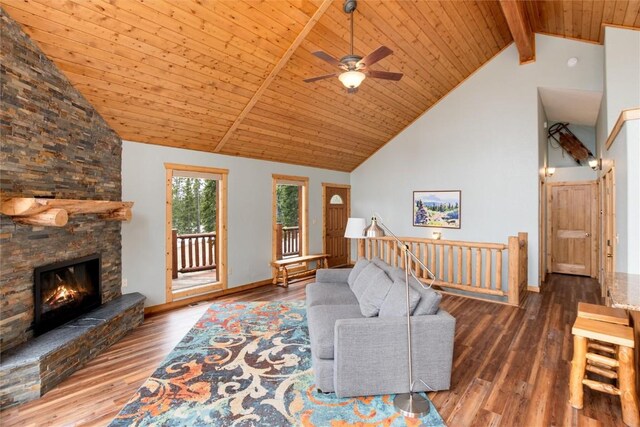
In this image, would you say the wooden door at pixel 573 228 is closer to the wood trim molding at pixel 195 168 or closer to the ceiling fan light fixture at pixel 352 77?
the ceiling fan light fixture at pixel 352 77

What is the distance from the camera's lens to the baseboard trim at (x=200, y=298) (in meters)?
4.60

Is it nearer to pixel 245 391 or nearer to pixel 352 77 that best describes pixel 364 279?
pixel 245 391

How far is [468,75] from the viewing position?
6316 millimetres

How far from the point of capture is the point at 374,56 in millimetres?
2994

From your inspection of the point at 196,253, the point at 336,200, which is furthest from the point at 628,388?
the point at 196,253

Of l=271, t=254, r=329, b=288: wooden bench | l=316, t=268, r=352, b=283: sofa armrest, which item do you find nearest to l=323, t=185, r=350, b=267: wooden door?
l=271, t=254, r=329, b=288: wooden bench

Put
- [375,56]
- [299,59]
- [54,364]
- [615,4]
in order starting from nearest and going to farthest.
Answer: [54,364], [375,56], [615,4], [299,59]

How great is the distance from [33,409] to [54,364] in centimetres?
36

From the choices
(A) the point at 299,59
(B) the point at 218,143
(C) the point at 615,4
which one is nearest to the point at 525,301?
(C) the point at 615,4

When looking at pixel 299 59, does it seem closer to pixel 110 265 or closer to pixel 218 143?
pixel 218 143

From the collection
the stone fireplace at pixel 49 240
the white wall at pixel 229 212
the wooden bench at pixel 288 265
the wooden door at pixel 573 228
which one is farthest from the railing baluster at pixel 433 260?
the stone fireplace at pixel 49 240

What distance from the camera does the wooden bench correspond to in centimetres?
613

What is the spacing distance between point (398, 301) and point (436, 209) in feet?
15.2

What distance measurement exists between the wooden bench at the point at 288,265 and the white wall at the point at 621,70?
535 cm
